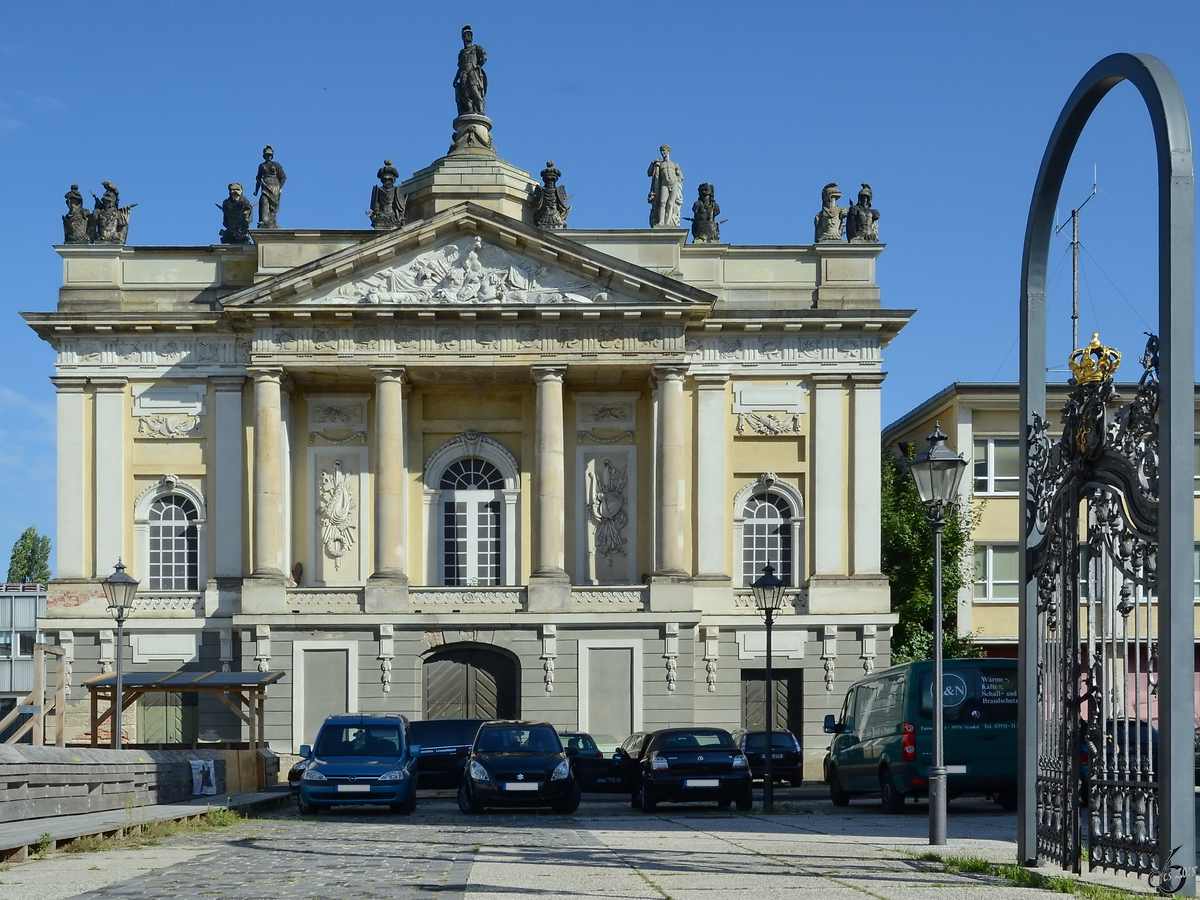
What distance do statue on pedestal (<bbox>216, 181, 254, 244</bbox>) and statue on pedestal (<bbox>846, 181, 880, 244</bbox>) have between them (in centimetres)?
1644

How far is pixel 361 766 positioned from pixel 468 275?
20226 mm

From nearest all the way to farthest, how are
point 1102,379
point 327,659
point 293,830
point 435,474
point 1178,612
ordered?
point 1178,612 < point 1102,379 < point 293,830 < point 327,659 < point 435,474

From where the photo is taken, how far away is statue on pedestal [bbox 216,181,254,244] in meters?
48.0

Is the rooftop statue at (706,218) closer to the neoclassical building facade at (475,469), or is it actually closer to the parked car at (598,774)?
the neoclassical building facade at (475,469)

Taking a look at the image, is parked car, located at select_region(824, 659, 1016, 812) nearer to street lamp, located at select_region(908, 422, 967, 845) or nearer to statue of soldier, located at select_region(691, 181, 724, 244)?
street lamp, located at select_region(908, 422, 967, 845)

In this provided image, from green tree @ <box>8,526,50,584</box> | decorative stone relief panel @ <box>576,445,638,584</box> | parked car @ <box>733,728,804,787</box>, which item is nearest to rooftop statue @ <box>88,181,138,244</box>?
decorative stone relief panel @ <box>576,445,638,584</box>

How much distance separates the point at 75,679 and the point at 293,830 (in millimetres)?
25456

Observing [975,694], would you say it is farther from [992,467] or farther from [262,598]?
[992,467]

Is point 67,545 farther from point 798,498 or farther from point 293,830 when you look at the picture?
point 293,830

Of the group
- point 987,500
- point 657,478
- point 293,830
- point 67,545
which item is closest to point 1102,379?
point 293,830

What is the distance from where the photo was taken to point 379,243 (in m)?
44.3

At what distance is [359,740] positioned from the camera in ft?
92.6

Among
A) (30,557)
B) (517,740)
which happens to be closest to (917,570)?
(517,740)

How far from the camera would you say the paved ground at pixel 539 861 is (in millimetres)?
13812
